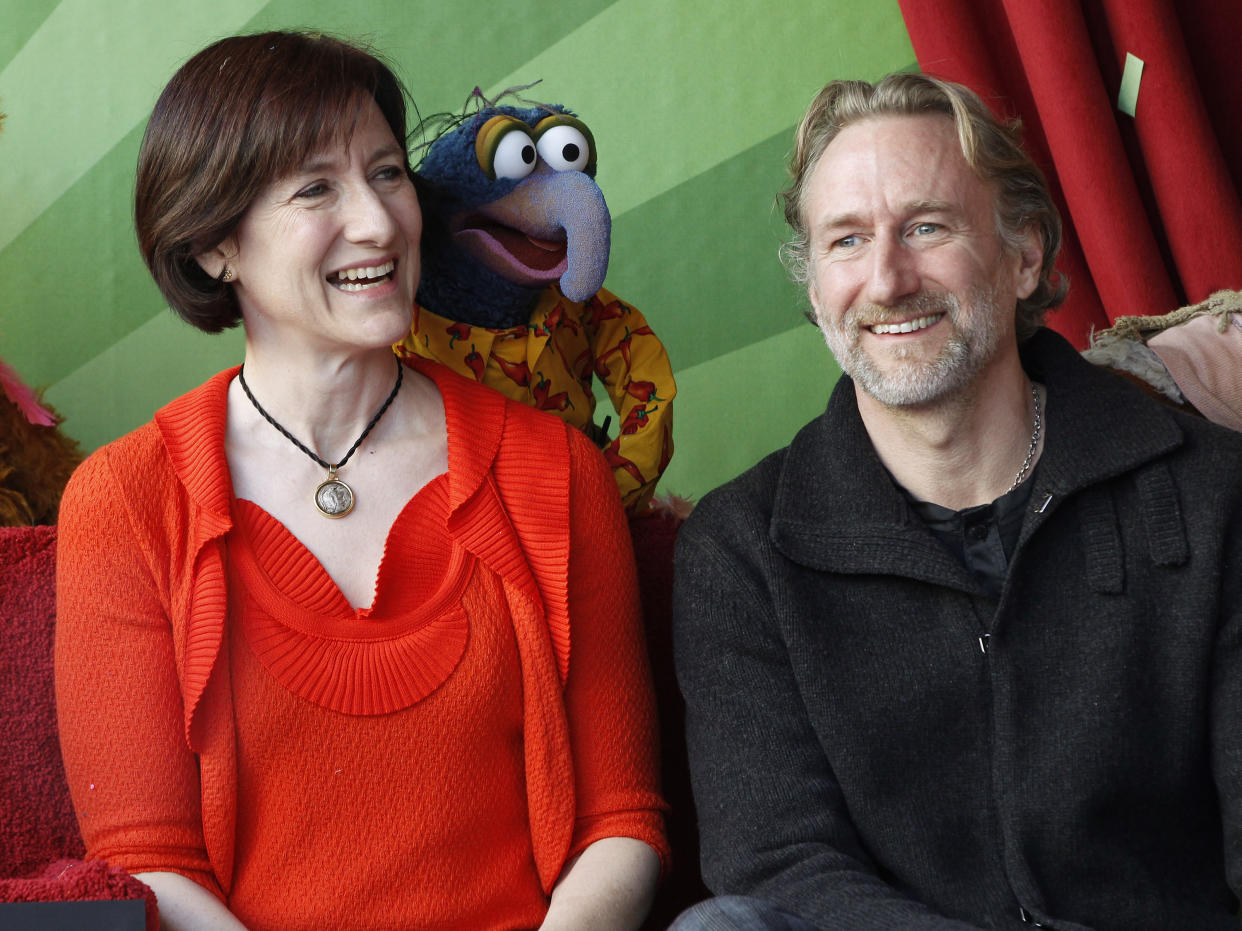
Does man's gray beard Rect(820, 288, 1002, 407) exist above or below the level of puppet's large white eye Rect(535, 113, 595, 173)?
below

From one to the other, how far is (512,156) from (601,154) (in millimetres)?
917

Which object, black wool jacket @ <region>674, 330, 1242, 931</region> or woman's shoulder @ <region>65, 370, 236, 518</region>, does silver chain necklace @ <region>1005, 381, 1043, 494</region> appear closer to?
black wool jacket @ <region>674, 330, 1242, 931</region>

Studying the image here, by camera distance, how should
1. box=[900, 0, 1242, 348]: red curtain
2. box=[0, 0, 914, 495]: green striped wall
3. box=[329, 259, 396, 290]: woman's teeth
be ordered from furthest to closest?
1. box=[0, 0, 914, 495]: green striped wall
2. box=[900, 0, 1242, 348]: red curtain
3. box=[329, 259, 396, 290]: woman's teeth

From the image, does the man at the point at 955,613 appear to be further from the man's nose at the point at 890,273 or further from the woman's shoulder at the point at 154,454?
the woman's shoulder at the point at 154,454

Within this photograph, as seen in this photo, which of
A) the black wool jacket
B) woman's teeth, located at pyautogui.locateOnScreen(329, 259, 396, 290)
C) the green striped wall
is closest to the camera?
the black wool jacket

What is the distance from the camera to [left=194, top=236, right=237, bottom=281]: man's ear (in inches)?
50.9

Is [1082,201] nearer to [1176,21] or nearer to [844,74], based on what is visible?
[1176,21]

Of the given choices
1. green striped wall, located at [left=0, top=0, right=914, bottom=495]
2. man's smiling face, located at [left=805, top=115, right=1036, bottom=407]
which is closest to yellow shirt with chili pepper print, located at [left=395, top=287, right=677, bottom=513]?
man's smiling face, located at [left=805, top=115, right=1036, bottom=407]

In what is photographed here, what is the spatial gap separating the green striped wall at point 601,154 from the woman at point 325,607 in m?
0.90

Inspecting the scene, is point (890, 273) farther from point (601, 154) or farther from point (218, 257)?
point (601, 154)

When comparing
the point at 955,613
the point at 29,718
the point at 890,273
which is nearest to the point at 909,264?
the point at 890,273

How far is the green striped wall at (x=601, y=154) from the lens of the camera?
2.12 meters

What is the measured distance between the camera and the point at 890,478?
1.33 meters

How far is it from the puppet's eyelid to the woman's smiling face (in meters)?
0.17
